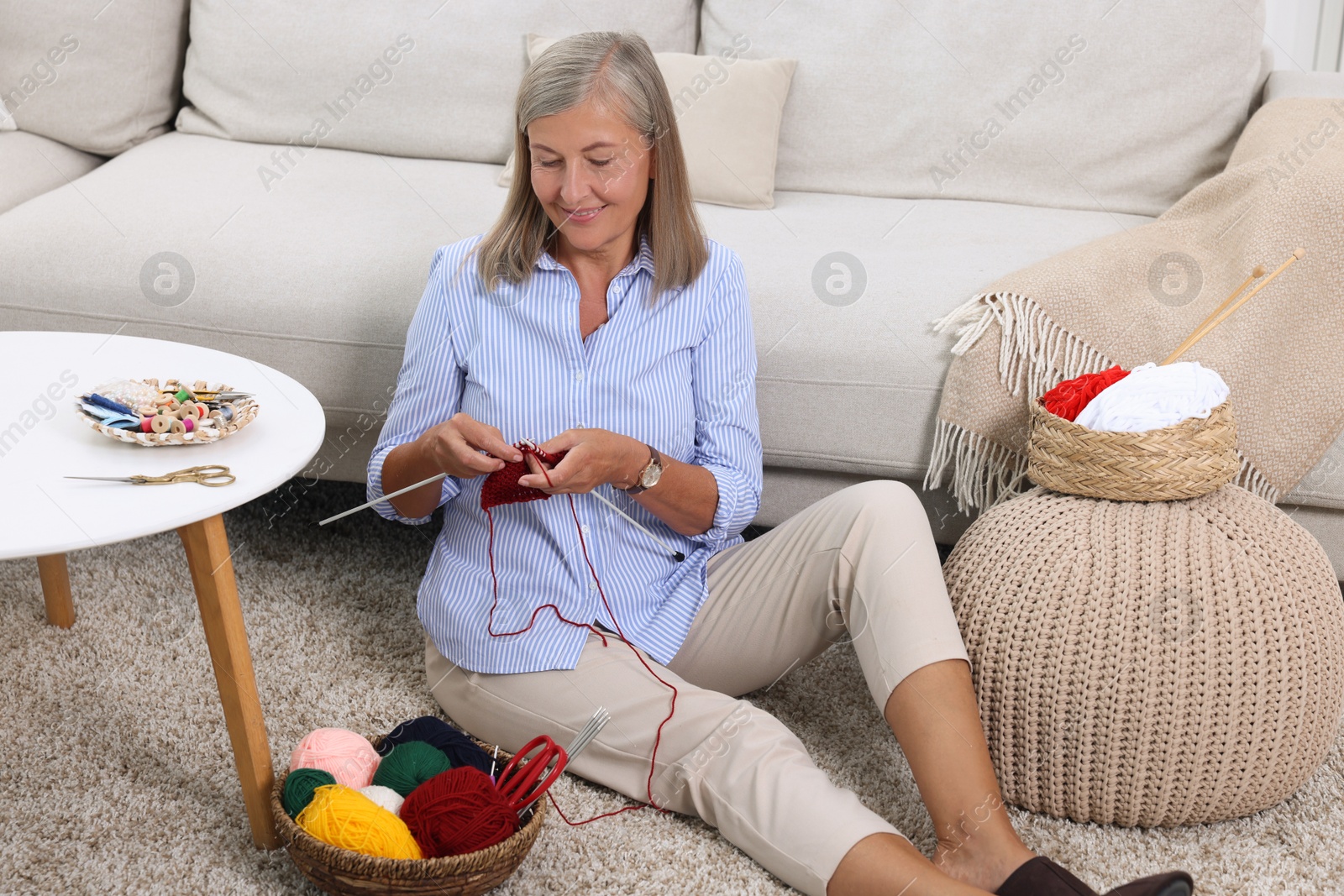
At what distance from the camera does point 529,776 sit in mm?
A: 1040

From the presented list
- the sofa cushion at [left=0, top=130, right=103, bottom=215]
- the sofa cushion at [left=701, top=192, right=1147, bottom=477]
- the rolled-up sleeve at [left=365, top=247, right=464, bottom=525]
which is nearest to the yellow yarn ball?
the rolled-up sleeve at [left=365, top=247, right=464, bottom=525]

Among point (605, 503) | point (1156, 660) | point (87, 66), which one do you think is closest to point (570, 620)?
point (605, 503)

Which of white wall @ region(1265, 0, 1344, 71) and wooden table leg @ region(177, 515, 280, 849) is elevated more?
white wall @ region(1265, 0, 1344, 71)

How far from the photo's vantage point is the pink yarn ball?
3.52 feet

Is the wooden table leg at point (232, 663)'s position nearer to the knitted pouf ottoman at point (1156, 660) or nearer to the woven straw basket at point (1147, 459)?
the knitted pouf ottoman at point (1156, 660)

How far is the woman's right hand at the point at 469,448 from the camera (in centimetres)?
106

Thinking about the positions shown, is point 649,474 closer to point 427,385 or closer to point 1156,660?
point 427,385

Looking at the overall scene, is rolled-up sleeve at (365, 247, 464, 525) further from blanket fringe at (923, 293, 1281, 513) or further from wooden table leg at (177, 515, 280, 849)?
blanket fringe at (923, 293, 1281, 513)

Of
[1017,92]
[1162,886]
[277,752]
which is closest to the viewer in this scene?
[1162,886]

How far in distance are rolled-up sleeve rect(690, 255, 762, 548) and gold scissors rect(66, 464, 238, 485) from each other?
1.68ft

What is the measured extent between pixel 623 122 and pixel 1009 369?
0.59 m

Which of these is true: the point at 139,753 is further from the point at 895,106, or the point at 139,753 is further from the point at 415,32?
the point at 895,106

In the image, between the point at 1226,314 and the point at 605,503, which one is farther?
the point at 1226,314

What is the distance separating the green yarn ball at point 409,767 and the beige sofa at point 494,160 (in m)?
0.60
